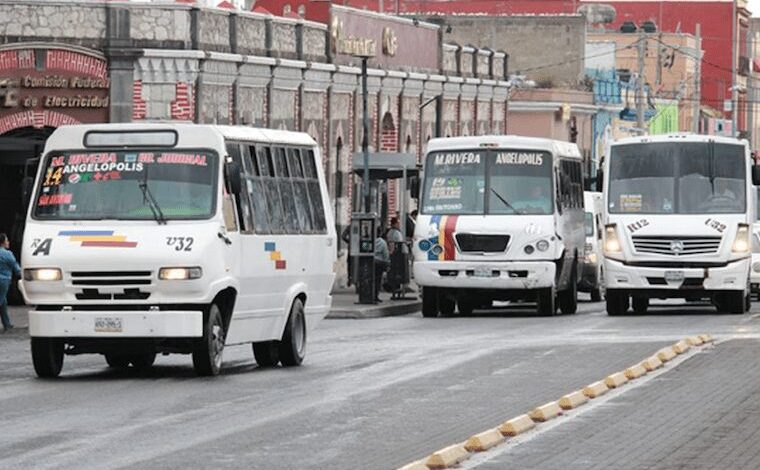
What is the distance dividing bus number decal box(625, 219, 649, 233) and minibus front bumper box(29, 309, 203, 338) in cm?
1742

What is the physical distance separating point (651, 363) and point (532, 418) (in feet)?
21.2

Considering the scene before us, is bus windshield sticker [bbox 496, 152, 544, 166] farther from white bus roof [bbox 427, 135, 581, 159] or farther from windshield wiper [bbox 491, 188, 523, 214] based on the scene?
windshield wiper [bbox 491, 188, 523, 214]

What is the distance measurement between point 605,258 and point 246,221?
53.0 ft

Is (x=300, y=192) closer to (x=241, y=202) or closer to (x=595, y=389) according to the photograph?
(x=241, y=202)

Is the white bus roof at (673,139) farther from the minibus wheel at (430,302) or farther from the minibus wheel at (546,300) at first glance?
the minibus wheel at (430,302)

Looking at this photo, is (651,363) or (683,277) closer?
(651,363)

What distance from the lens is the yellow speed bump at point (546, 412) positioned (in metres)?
17.8

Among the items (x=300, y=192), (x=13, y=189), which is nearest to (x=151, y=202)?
(x=300, y=192)

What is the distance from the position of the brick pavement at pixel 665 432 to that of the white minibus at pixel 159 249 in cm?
438

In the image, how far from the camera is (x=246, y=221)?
77.6 feet

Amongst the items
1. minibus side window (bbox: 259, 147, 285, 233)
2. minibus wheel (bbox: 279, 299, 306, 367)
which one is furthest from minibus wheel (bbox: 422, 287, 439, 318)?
minibus side window (bbox: 259, 147, 285, 233)

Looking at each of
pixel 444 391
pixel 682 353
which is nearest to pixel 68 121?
pixel 682 353

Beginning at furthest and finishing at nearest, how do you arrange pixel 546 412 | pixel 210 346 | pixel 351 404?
1. pixel 210 346
2. pixel 351 404
3. pixel 546 412

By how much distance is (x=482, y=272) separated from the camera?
3825cm
